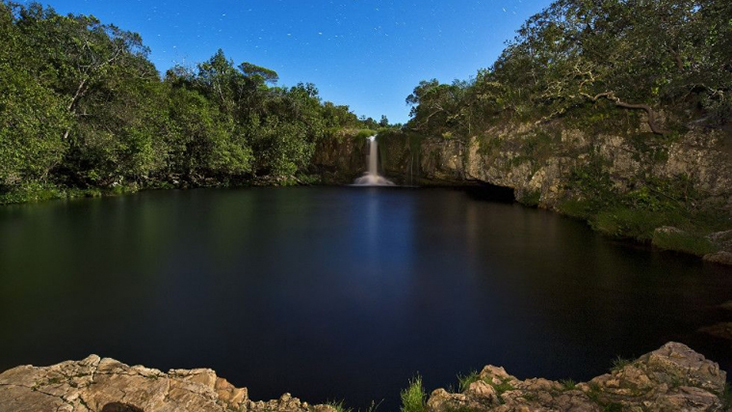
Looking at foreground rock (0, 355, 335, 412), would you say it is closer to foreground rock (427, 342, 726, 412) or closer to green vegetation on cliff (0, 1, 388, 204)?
foreground rock (427, 342, 726, 412)

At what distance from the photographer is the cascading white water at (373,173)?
1649 inches

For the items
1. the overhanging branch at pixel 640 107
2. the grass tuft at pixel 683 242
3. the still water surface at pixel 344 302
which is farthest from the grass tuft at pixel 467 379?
the overhanging branch at pixel 640 107

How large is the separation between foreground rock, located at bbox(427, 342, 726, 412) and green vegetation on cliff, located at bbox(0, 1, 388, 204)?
2373 cm

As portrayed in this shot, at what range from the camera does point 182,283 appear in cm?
929

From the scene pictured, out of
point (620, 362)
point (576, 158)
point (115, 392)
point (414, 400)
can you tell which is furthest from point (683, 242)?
point (115, 392)

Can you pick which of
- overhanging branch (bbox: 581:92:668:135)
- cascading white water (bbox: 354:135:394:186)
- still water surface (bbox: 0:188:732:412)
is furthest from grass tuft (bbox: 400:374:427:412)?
cascading white water (bbox: 354:135:394:186)

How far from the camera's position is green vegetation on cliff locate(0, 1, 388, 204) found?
64.8ft

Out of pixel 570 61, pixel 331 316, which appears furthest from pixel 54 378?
pixel 570 61

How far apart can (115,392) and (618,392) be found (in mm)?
5349

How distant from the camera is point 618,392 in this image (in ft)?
13.6

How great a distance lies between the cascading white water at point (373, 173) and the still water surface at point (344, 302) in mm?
25991

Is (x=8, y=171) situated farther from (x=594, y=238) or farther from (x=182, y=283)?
(x=594, y=238)

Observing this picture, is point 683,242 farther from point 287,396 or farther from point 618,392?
point 287,396

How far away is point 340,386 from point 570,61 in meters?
22.7
